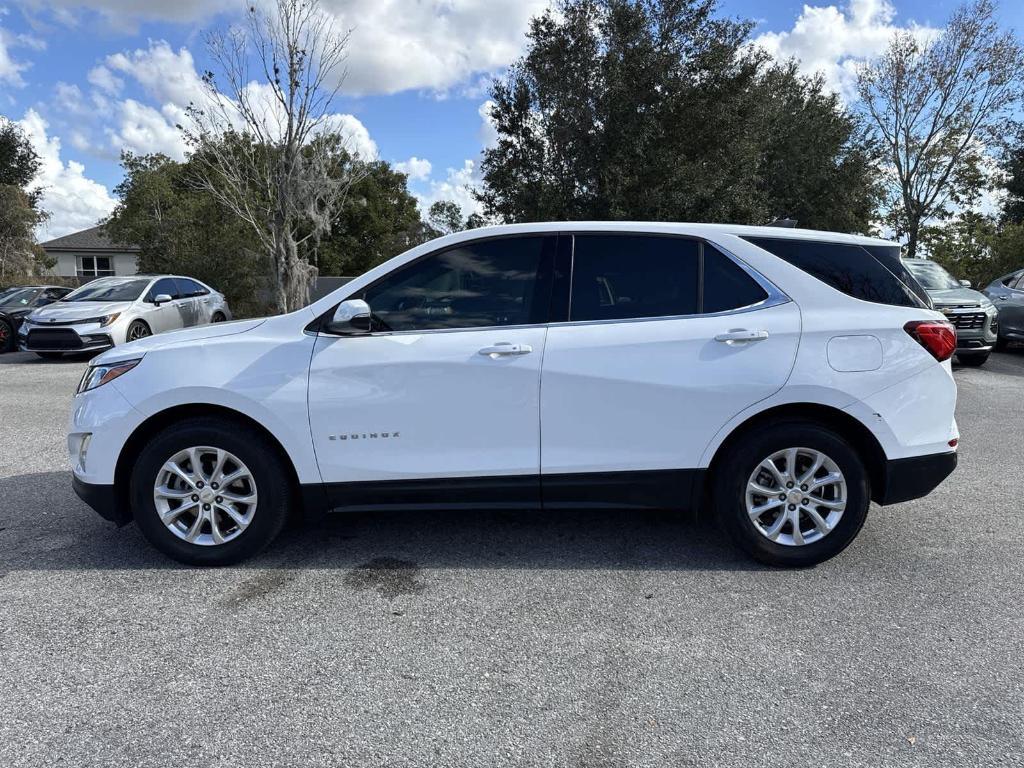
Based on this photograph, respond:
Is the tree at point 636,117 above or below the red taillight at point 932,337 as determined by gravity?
above

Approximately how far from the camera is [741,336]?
361cm

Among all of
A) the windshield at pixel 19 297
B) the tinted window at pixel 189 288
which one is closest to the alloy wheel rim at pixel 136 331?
the tinted window at pixel 189 288

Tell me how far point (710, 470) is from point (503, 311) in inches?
54.8

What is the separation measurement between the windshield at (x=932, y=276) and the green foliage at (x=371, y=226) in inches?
1437

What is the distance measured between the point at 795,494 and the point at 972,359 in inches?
443

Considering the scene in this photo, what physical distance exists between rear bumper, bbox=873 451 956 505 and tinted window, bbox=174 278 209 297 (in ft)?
45.7

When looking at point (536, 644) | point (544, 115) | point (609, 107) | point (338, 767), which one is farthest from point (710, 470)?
point (544, 115)

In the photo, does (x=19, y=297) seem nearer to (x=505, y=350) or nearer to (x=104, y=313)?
(x=104, y=313)

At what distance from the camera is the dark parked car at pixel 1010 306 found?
1380cm

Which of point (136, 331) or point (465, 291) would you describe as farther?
point (136, 331)

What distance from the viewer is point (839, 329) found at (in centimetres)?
364

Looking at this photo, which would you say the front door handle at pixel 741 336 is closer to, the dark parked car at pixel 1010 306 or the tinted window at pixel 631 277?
the tinted window at pixel 631 277

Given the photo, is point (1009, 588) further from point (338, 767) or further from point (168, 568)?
point (168, 568)

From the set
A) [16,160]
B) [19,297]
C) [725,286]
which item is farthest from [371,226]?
[725,286]
